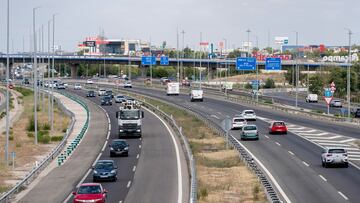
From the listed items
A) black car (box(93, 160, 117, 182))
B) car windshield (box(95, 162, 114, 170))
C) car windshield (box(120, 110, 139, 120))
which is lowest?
black car (box(93, 160, 117, 182))

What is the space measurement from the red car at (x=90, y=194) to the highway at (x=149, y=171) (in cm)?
188

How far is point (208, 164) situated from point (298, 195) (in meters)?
13.8

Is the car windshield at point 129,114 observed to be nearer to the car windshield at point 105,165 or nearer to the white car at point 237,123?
the white car at point 237,123

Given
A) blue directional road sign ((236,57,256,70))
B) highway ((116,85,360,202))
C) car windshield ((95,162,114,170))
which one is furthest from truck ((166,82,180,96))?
car windshield ((95,162,114,170))

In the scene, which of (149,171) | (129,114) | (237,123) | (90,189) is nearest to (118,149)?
(149,171)

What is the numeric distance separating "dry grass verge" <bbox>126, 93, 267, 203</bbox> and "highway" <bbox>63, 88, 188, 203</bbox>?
3.98 ft

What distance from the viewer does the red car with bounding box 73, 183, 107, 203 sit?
1353 inches

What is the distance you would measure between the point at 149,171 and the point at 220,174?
428 centimetres

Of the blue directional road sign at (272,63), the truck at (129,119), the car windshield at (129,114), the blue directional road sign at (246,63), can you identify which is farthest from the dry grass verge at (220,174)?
the blue directional road sign at (272,63)

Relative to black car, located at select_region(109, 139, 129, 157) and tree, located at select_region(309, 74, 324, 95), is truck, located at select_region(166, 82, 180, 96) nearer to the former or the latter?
tree, located at select_region(309, 74, 324, 95)

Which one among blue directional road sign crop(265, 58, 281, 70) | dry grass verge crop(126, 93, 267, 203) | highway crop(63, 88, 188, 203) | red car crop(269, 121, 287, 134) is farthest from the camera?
blue directional road sign crop(265, 58, 281, 70)

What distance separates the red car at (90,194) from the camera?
34.4 m

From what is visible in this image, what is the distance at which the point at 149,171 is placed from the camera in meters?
48.7

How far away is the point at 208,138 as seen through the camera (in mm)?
70750
